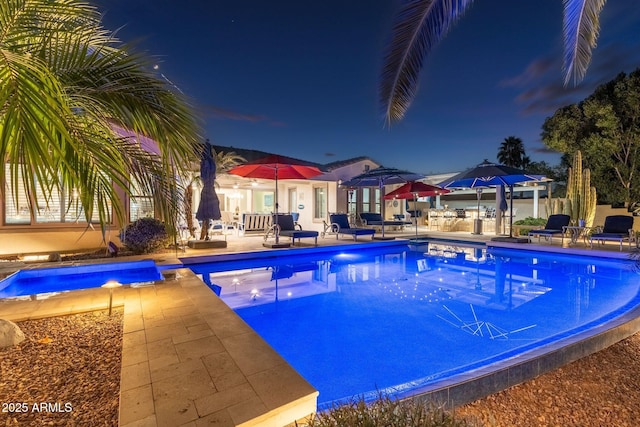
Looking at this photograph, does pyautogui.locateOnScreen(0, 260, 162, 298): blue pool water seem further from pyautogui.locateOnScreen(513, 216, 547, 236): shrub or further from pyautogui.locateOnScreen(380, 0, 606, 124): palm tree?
pyautogui.locateOnScreen(513, 216, 547, 236): shrub

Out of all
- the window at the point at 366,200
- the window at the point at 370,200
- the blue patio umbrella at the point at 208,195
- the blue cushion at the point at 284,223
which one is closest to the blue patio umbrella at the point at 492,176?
the window at the point at 370,200

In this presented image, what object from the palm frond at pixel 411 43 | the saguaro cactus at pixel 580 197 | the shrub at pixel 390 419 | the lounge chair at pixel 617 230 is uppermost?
the palm frond at pixel 411 43

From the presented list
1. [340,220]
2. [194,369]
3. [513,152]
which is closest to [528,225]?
[340,220]

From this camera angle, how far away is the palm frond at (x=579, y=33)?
358cm

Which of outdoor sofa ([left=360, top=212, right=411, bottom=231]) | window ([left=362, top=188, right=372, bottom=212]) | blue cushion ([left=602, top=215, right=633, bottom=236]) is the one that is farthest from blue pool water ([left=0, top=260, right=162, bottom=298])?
blue cushion ([left=602, top=215, right=633, bottom=236])

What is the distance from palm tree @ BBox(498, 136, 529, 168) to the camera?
28109 millimetres

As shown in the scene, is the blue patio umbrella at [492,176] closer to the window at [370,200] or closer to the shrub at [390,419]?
the window at [370,200]

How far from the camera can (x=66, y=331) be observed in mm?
3219

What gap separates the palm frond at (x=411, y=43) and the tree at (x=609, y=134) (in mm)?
13888

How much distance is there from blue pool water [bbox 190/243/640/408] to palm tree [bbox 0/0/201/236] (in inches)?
96.4

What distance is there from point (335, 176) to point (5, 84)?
1541 centimetres

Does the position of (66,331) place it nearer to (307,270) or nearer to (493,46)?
(307,270)

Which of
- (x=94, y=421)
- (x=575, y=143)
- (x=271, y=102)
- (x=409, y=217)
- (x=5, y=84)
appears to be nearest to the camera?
(x=5, y=84)

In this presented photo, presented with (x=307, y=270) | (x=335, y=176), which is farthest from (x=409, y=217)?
(x=307, y=270)
